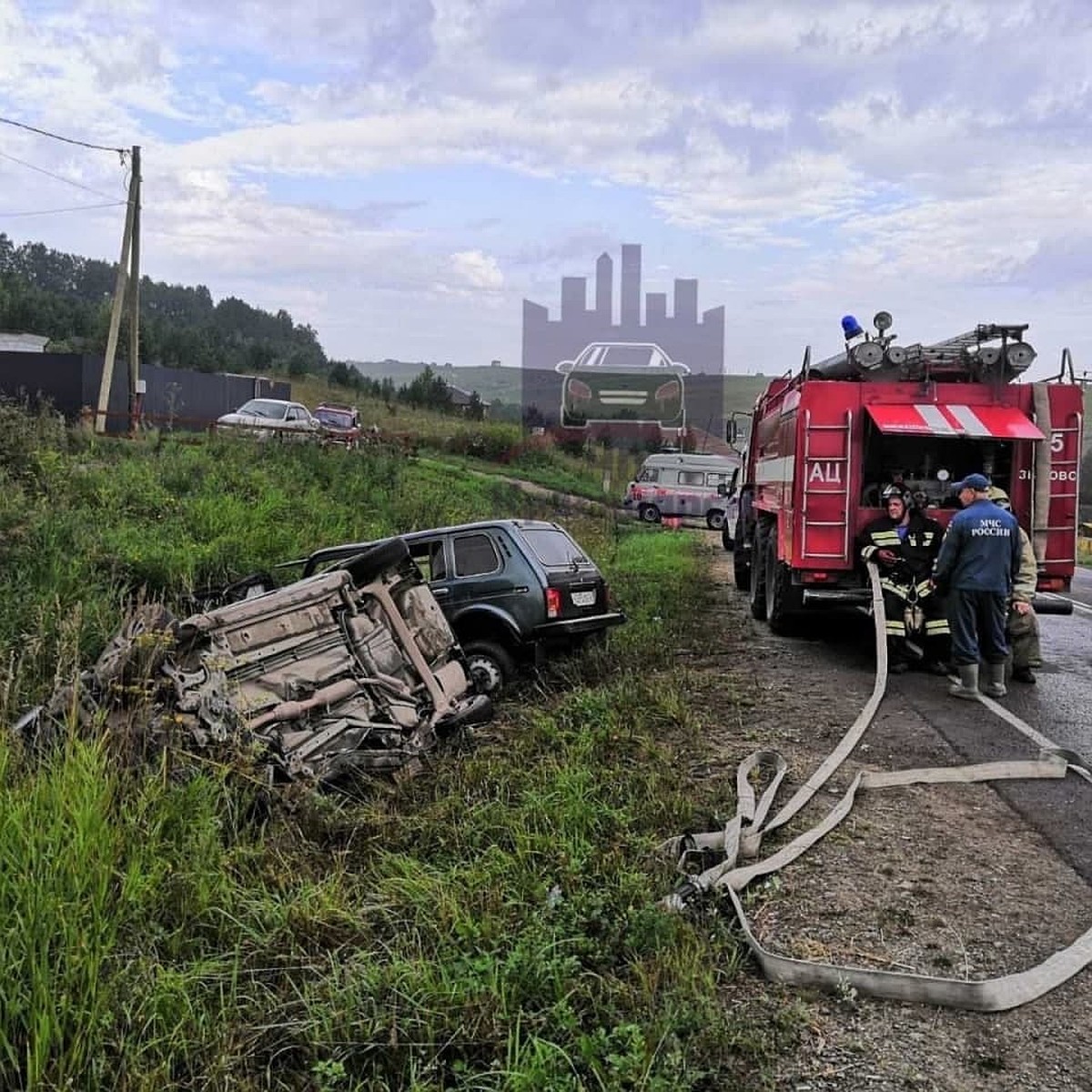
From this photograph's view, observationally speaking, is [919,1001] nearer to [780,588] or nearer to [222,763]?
[222,763]

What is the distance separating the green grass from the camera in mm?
2914

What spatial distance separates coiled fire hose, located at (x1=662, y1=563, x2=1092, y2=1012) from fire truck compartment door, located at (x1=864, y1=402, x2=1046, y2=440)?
7.62 ft

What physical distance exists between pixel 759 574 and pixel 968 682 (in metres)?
4.30

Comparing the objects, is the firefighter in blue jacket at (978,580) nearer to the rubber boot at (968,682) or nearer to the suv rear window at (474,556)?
the rubber boot at (968,682)

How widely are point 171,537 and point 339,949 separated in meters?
8.42

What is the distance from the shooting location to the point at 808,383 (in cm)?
884

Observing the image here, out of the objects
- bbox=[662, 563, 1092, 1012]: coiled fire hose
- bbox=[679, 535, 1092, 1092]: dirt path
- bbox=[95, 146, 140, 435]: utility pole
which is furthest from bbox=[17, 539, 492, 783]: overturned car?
bbox=[95, 146, 140, 435]: utility pole

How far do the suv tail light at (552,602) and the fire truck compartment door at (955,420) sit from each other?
10.0ft

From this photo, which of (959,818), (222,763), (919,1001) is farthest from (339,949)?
(959,818)

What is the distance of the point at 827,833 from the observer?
471cm

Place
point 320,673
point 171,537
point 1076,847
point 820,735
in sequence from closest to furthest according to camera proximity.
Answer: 1. point 1076,847
2. point 320,673
3. point 820,735
4. point 171,537

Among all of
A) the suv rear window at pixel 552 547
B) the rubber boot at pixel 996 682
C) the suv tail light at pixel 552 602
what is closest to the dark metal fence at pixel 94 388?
the suv rear window at pixel 552 547

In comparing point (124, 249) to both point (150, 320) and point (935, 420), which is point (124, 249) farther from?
point (150, 320)

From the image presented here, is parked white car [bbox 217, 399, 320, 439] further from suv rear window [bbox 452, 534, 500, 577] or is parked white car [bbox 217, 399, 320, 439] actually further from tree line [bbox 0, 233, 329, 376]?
tree line [bbox 0, 233, 329, 376]
